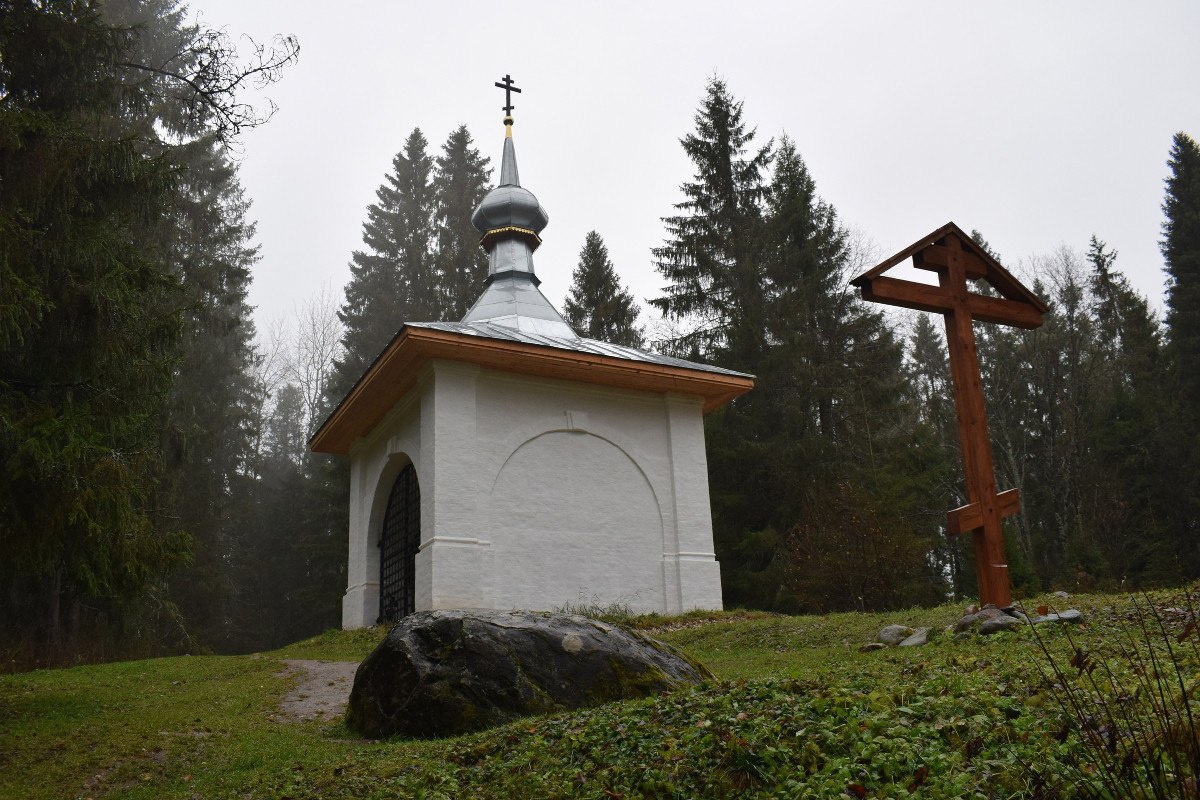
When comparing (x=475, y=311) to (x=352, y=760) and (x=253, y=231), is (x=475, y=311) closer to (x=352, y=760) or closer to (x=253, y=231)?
(x=352, y=760)

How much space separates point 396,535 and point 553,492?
3428 millimetres

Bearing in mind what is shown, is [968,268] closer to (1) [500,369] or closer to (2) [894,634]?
(2) [894,634]

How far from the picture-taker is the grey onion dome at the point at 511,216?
17859 mm

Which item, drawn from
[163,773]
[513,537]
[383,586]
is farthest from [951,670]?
[383,586]

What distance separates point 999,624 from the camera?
22.7 feet

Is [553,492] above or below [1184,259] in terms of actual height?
below

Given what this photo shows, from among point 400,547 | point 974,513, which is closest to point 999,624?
point 974,513

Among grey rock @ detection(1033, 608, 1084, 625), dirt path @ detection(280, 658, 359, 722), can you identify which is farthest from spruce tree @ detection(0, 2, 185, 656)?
grey rock @ detection(1033, 608, 1084, 625)

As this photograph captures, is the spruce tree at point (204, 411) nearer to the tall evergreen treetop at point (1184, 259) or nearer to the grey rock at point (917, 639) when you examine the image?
the grey rock at point (917, 639)

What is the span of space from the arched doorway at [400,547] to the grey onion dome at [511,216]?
5.20 meters

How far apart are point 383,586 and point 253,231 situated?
18.4 m

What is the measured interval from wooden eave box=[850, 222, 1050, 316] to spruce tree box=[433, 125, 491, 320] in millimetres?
22400

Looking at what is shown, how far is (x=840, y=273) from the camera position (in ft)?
78.9

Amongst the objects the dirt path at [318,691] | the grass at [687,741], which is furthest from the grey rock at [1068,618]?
the dirt path at [318,691]
